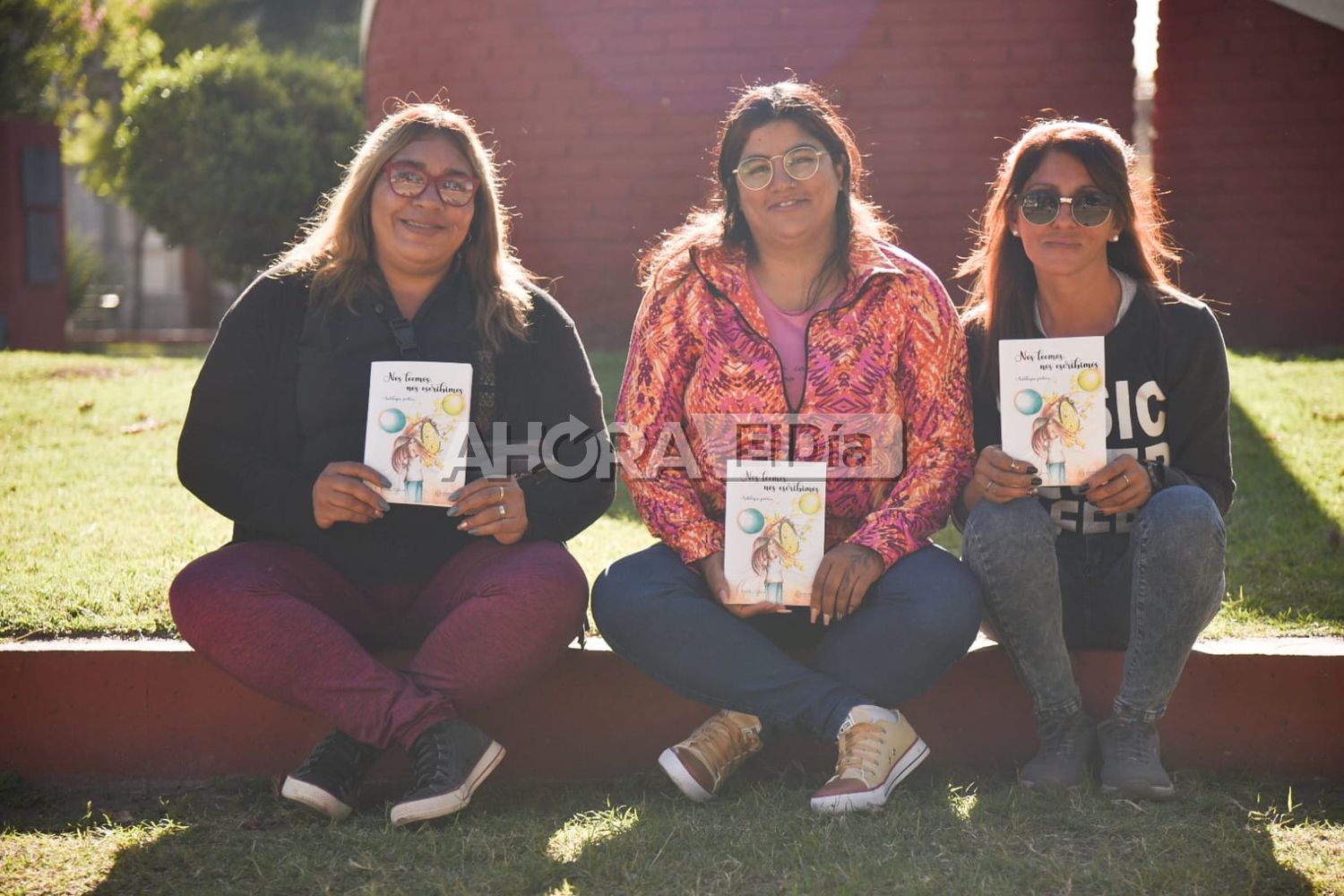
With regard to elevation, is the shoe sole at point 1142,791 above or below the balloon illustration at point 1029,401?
below

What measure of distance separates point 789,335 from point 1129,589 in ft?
3.30

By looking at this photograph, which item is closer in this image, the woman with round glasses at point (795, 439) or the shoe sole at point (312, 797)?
the shoe sole at point (312, 797)

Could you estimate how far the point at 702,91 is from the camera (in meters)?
9.07

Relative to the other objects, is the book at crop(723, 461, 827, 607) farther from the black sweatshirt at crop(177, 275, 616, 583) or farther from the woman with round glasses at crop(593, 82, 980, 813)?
the black sweatshirt at crop(177, 275, 616, 583)

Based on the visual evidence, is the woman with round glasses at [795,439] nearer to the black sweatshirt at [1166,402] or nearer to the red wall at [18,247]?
the black sweatshirt at [1166,402]

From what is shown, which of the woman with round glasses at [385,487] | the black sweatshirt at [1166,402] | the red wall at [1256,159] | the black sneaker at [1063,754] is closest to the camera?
the woman with round glasses at [385,487]

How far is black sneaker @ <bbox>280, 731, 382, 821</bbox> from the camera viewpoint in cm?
282

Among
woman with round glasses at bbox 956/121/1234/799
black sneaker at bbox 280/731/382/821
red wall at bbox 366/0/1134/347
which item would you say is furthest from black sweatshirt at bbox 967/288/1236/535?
red wall at bbox 366/0/1134/347

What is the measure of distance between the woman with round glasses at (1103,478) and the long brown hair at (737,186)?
35cm

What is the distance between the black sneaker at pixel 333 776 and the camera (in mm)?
2824

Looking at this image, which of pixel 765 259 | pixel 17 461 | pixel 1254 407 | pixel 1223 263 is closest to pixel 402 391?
pixel 765 259

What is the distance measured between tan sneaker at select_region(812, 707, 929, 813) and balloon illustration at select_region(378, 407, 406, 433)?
1208 mm

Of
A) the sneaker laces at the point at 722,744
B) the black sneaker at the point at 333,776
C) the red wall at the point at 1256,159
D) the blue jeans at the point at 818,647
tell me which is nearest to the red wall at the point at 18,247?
the red wall at the point at 1256,159

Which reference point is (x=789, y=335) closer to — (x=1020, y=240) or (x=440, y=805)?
(x=1020, y=240)
